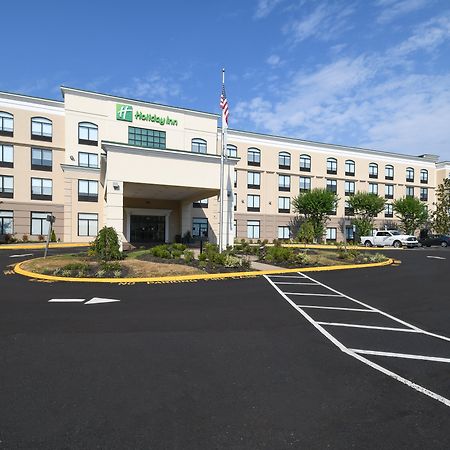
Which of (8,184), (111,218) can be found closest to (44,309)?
(111,218)

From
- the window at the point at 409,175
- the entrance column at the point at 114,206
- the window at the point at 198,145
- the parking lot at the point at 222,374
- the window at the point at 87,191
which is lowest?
the parking lot at the point at 222,374

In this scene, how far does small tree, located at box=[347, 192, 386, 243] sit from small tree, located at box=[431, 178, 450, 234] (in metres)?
13.0

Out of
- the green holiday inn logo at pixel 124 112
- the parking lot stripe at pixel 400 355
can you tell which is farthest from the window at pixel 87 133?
the parking lot stripe at pixel 400 355

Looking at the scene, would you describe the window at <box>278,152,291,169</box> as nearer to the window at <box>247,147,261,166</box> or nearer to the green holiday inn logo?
the window at <box>247,147,261,166</box>

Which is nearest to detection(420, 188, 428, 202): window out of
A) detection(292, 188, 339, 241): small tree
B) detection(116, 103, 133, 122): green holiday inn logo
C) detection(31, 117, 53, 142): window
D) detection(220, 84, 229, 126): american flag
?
Answer: detection(292, 188, 339, 241): small tree

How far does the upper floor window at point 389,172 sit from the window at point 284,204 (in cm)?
1833

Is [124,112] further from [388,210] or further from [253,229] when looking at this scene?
[388,210]

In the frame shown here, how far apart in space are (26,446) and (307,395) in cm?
287

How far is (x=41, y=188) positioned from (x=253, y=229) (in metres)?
25.4

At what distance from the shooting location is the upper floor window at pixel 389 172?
49062mm

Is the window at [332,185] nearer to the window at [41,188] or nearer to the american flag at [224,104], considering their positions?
the american flag at [224,104]

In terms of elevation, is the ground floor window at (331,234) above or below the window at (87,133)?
below

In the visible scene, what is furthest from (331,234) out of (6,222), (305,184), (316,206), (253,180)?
(6,222)

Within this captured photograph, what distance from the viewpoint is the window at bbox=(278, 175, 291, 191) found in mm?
42812
